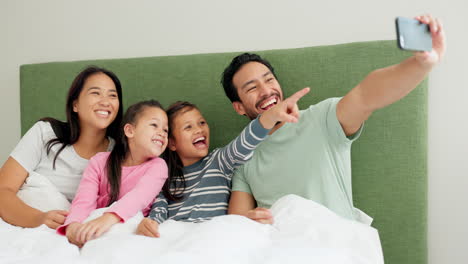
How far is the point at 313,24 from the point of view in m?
1.87

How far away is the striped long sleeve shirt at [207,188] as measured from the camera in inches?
58.9

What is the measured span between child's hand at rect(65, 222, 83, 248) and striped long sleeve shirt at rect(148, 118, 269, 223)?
27 cm

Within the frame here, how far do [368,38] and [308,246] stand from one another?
1.07 meters

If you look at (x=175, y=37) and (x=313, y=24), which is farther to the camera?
(x=175, y=37)

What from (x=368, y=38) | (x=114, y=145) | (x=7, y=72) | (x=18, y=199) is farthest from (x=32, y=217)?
(x=368, y=38)

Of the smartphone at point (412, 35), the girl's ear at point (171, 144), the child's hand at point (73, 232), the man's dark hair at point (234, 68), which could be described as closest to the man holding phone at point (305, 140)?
the man's dark hair at point (234, 68)

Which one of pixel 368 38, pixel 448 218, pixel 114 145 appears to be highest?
pixel 368 38

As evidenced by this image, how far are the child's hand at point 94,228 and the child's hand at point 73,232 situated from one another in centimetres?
2

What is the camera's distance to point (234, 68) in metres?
1.65

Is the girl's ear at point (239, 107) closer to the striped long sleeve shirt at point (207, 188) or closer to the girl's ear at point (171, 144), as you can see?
the striped long sleeve shirt at point (207, 188)

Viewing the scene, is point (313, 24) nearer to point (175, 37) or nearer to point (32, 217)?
point (175, 37)

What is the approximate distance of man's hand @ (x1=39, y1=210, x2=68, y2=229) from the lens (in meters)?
1.43

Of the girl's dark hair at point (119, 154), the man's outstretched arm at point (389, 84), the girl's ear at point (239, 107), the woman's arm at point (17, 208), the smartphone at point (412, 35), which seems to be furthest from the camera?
the girl's ear at point (239, 107)

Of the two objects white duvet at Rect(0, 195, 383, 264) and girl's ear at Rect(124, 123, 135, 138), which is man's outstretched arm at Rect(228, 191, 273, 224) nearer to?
white duvet at Rect(0, 195, 383, 264)
